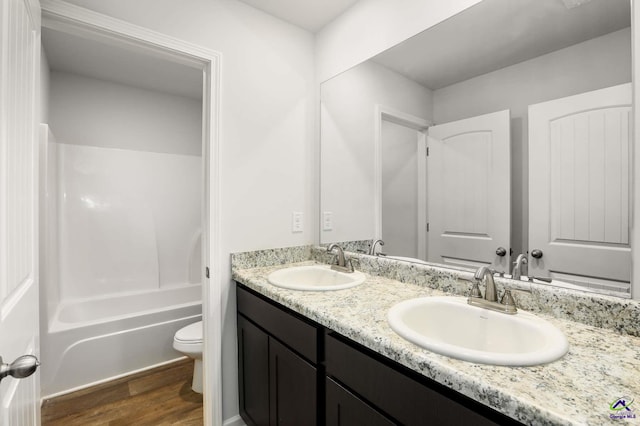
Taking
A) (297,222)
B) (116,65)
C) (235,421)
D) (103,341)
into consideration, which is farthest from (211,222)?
(116,65)

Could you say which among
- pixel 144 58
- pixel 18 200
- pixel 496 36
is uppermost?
pixel 144 58

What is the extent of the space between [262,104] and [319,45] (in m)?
0.62

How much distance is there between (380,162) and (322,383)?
44.8 inches

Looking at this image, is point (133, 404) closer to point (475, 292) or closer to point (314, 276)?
point (314, 276)

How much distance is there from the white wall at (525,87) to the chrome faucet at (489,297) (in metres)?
Answer: 0.18

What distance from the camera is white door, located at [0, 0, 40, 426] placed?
72 centimetres

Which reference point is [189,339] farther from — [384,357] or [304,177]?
[384,357]

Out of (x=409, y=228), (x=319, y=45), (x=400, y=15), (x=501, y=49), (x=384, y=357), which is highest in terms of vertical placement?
(x=319, y=45)

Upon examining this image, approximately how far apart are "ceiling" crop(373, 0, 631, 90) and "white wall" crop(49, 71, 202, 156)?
7.75 ft

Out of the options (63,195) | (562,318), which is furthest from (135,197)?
(562,318)

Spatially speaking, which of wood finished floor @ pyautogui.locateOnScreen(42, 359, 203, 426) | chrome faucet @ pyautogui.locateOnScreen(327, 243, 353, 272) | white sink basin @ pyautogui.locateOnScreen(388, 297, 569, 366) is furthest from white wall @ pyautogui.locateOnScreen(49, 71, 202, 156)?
white sink basin @ pyautogui.locateOnScreen(388, 297, 569, 366)

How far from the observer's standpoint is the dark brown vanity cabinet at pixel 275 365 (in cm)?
113

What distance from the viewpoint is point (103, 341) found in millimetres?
2232

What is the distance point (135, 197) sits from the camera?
115 inches
